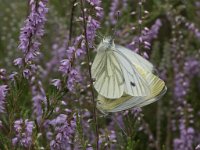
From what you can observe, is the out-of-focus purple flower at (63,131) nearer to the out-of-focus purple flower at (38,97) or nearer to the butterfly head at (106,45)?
the butterfly head at (106,45)

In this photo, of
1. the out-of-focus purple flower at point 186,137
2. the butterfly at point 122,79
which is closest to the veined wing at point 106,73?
the butterfly at point 122,79

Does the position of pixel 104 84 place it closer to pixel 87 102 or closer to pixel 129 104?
pixel 129 104

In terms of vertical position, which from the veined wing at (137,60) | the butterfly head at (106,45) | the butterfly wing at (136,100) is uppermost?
the butterfly head at (106,45)

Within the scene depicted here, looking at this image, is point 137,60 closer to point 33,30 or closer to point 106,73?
point 106,73

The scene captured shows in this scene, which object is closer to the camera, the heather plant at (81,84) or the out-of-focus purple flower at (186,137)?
the heather plant at (81,84)

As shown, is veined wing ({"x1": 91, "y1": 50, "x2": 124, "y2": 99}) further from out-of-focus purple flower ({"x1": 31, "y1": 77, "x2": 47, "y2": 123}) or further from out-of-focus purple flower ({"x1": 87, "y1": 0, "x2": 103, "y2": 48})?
out-of-focus purple flower ({"x1": 31, "y1": 77, "x2": 47, "y2": 123})

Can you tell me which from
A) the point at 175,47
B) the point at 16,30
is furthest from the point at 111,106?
the point at 16,30

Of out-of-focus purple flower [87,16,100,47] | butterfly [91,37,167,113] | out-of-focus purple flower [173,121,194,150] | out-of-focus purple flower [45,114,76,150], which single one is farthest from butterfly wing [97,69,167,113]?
out-of-focus purple flower [173,121,194,150]

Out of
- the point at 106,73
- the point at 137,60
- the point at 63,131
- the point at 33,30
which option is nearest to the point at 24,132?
the point at 63,131
